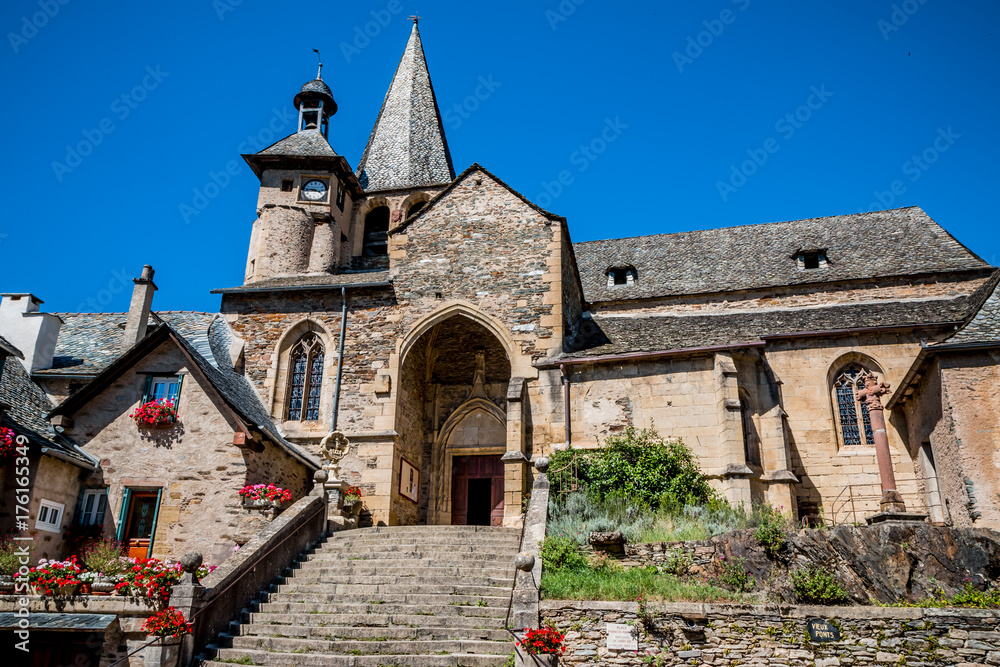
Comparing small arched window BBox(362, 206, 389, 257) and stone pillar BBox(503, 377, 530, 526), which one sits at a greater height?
small arched window BBox(362, 206, 389, 257)

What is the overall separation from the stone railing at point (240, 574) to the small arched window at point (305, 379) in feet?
14.1

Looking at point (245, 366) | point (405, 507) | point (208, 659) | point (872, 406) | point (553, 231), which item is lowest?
point (208, 659)

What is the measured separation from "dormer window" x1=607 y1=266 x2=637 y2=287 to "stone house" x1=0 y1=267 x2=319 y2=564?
11.8 metres

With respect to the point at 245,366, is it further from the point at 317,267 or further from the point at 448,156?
the point at 448,156

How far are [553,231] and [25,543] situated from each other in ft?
40.7

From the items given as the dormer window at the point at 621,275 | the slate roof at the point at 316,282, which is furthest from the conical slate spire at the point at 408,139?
the slate roof at the point at 316,282

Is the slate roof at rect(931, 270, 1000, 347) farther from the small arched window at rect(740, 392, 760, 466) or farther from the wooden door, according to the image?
the wooden door

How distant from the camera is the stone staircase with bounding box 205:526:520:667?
980cm

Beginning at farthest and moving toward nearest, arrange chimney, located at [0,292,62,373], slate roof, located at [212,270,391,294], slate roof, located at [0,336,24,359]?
slate roof, located at [212,270,391,294], chimney, located at [0,292,62,373], slate roof, located at [0,336,24,359]

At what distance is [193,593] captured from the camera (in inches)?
399

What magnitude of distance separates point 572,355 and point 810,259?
922 centimetres

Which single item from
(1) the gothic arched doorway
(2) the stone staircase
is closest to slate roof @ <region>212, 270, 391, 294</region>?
(1) the gothic arched doorway

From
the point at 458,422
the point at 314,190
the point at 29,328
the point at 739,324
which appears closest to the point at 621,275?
the point at 739,324

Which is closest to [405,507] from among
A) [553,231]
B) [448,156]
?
[553,231]
